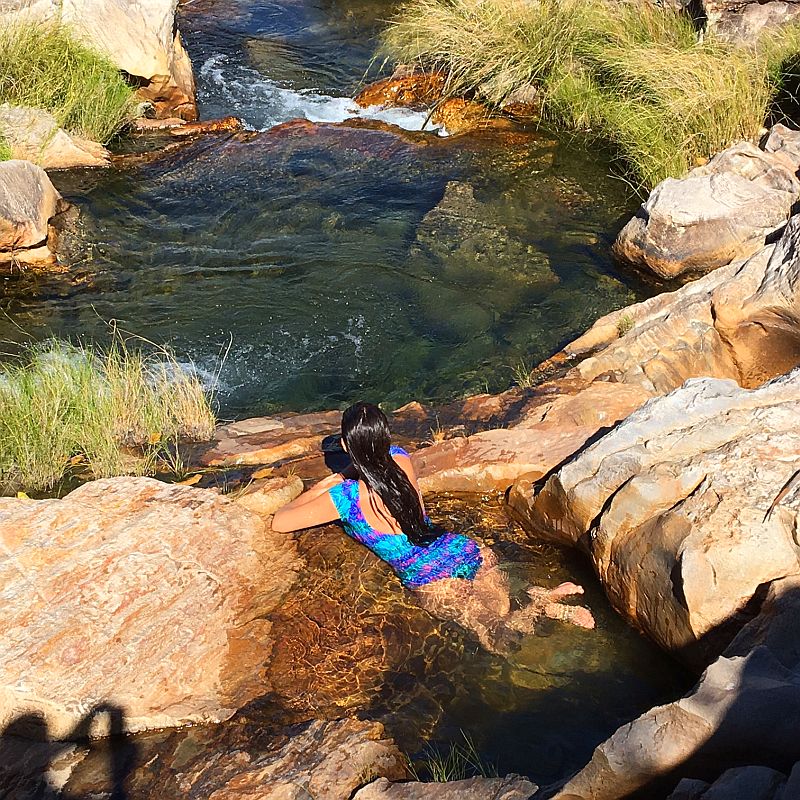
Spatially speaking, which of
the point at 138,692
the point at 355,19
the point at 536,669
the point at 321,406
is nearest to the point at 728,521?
the point at 536,669

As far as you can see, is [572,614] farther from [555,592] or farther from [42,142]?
[42,142]

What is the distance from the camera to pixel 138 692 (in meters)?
3.66

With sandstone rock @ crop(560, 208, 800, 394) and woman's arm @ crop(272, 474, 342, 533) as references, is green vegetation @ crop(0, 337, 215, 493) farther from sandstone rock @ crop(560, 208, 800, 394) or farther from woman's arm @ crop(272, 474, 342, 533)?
sandstone rock @ crop(560, 208, 800, 394)

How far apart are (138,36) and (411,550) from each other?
9.34 m

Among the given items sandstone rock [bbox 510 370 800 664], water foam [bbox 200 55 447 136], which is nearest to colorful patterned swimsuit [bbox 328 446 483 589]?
sandstone rock [bbox 510 370 800 664]

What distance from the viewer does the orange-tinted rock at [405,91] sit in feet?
38.8

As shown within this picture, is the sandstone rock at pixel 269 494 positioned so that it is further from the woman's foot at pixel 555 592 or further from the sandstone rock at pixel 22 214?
the sandstone rock at pixel 22 214

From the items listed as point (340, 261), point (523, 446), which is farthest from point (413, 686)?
point (340, 261)

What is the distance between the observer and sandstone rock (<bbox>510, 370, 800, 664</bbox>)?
12.0 ft

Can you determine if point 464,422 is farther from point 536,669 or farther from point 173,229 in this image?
point 173,229

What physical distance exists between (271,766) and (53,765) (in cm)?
82

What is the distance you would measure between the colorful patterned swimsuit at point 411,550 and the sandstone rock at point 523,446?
563 millimetres

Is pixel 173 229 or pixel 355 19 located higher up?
pixel 355 19

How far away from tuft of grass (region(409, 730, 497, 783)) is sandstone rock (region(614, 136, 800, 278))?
5.47 meters
